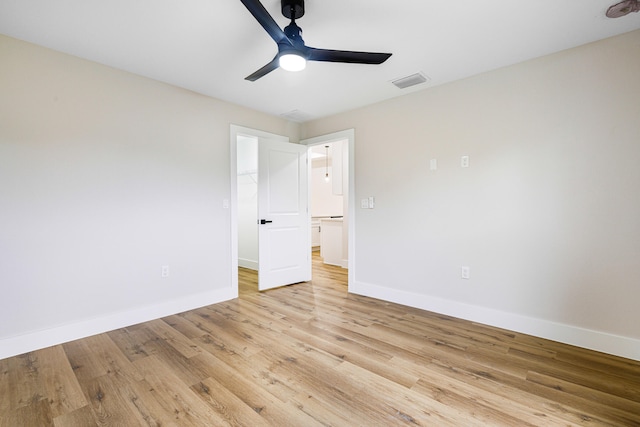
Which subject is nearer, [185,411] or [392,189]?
[185,411]

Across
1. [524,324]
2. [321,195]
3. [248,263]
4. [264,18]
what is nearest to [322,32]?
[264,18]

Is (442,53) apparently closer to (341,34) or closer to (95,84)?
(341,34)

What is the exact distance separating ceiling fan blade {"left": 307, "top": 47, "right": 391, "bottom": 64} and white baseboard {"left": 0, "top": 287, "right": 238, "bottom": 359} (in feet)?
9.55

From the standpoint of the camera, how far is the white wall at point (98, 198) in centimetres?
226

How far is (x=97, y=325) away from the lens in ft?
8.58

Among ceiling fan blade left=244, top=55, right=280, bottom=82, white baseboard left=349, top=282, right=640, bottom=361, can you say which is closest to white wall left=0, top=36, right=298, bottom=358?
ceiling fan blade left=244, top=55, right=280, bottom=82

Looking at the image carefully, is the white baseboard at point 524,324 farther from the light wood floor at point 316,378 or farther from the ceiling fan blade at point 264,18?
the ceiling fan blade at point 264,18

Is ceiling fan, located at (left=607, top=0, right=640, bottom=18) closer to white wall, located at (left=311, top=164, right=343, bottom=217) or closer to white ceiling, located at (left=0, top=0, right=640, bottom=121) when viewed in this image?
white ceiling, located at (left=0, top=0, right=640, bottom=121)

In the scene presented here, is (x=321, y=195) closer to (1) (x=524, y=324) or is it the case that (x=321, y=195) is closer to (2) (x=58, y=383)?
(1) (x=524, y=324)

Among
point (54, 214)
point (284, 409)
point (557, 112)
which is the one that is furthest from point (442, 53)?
point (54, 214)

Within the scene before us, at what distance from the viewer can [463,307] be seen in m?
2.98

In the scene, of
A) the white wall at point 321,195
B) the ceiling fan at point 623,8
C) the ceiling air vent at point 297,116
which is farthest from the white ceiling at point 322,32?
the white wall at point 321,195

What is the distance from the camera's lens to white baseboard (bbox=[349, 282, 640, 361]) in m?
2.22

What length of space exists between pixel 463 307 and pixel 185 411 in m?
2.71
